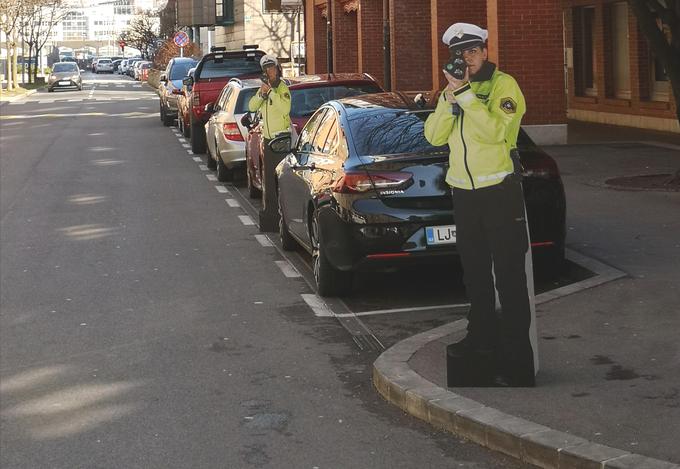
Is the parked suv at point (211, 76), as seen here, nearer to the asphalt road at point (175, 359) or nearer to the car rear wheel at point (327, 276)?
the asphalt road at point (175, 359)

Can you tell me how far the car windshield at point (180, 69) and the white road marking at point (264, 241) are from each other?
23.6 metres

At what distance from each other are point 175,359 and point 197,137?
18950 mm

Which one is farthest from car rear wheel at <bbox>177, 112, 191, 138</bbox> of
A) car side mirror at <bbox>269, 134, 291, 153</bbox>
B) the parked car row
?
the parked car row

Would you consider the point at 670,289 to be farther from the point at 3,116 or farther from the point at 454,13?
the point at 3,116

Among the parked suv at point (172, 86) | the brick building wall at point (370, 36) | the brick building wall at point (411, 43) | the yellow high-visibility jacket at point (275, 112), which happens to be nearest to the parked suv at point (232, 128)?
the yellow high-visibility jacket at point (275, 112)

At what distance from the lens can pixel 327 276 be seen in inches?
410

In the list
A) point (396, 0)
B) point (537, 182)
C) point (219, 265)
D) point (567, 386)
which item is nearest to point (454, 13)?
point (396, 0)

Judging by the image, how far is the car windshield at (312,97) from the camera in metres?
16.4

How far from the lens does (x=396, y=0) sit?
3259cm

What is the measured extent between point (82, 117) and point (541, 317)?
121 feet

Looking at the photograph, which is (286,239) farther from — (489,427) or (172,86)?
(172,86)

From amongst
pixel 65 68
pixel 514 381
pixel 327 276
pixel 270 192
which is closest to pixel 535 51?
pixel 270 192

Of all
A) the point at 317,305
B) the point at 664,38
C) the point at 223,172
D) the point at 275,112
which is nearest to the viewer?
the point at 317,305

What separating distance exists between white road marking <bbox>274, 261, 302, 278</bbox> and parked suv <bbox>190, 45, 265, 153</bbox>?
14778 millimetres
